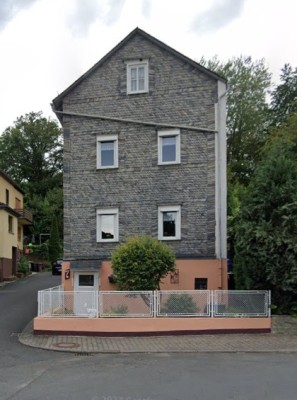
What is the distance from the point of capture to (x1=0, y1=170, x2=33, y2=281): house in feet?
121

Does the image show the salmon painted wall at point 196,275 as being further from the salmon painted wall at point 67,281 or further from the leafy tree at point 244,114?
the leafy tree at point 244,114

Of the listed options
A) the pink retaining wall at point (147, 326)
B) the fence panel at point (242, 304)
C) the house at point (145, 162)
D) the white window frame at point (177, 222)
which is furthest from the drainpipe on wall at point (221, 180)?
the pink retaining wall at point (147, 326)

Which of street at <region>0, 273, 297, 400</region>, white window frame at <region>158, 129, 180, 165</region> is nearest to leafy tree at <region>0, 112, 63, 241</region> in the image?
white window frame at <region>158, 129, 180, 165</region>

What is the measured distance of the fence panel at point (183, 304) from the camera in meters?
15.3

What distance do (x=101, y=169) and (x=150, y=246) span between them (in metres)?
5.51

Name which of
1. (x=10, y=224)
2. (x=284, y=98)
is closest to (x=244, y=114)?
(x=284, y=98)

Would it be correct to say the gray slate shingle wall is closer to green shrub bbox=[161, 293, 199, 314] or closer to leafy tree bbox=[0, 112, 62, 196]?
green shrub bbox=[161, 293, 199, 314]

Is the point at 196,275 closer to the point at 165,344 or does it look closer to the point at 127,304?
the point at 127,304

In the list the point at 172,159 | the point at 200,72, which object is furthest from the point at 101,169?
the point at 200,72

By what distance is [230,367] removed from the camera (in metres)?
10.4

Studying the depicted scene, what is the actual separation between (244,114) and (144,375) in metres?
35.2

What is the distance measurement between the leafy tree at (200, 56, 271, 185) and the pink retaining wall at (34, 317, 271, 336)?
2703 centimetres

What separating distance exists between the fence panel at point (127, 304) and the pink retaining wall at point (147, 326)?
0.93ft

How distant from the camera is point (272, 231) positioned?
16.5m
